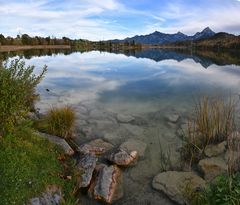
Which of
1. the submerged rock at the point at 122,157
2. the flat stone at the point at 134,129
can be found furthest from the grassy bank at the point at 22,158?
the flat stone at the point at 134,129

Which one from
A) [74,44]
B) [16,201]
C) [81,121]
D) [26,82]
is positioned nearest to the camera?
[16,201]

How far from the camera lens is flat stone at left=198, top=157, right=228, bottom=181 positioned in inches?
340

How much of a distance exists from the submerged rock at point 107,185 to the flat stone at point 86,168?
0.17 m

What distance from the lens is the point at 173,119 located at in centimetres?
1360

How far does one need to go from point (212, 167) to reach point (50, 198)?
4667 mm

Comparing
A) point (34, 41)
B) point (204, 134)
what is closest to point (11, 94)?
point (204, 134)

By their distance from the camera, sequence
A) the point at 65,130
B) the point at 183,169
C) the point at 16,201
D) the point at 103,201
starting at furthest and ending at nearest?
the point at 65,130 → the point at 183,169 → the point at 103,201 → the point at 16,201

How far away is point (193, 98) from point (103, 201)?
12.4 m

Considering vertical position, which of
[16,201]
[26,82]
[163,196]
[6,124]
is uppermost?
[26,82]

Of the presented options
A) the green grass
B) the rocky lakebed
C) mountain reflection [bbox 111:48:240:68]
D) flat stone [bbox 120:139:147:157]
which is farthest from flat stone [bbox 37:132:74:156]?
mountain reflection [bbox 111:48:240:68]

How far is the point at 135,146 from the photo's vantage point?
10.7 m

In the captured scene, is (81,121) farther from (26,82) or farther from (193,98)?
(193,98)

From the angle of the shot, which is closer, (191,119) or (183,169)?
(183,169)

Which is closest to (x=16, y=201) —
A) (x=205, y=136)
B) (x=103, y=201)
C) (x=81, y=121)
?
(x=103, y=201)
